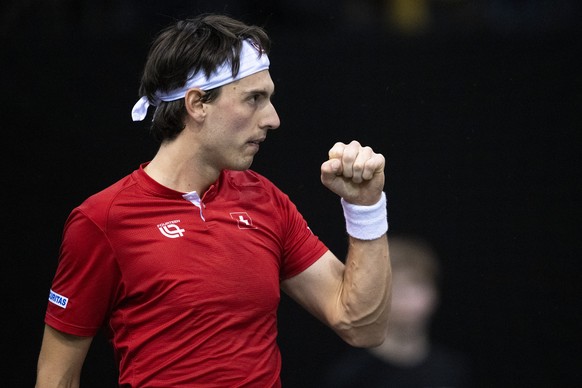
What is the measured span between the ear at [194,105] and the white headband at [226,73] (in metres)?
0.02

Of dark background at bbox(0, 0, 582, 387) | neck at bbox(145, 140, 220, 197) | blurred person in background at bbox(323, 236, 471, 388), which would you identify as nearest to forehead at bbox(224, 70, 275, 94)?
neck at bbox(145, 140, 220, 197)

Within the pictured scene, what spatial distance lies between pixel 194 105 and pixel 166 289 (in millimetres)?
467

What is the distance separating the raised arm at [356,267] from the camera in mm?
2557

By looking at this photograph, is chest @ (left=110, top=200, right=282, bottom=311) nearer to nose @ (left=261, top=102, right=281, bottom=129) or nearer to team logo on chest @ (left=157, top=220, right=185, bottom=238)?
team logo on chest @ (left=157, top=220, right=185, bottom=238)

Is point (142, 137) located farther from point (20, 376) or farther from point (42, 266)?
point (20, 376)

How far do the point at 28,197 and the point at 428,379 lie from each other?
155cm

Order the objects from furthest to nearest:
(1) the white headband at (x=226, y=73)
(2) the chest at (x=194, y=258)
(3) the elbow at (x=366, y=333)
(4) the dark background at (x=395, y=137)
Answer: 1. (4) the dark background at (x=395, y=137)
2. (3) the elbow at (x=366, y=333)
3. (1) the white headband at (x=226, y=73)
4. (2) the chest at (x=194, y=258)

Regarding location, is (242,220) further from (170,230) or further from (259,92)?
(259,92)

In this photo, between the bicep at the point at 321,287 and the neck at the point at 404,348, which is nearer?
the bicep at the point at 321,287

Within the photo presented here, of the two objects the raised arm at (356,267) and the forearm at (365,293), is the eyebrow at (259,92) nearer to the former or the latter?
the raised arm at (356,267)

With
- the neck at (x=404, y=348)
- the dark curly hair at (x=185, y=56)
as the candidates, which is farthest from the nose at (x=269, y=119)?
the neck at (x=404, y=348)

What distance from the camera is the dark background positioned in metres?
3.67

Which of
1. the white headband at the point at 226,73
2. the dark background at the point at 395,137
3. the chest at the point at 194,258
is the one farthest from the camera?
the dark background at the point at 395,137

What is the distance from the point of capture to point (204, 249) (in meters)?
2.56
